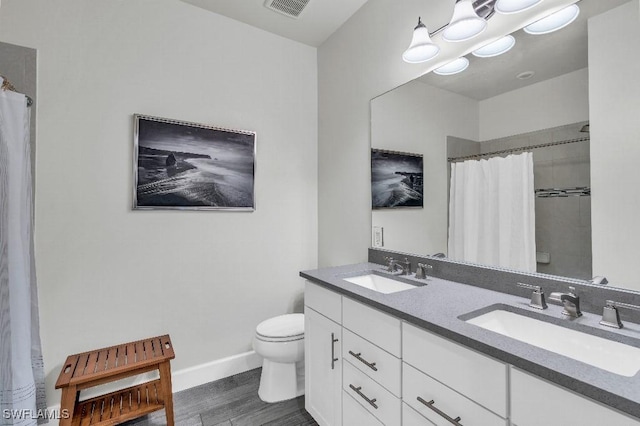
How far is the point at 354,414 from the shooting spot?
4.66ft

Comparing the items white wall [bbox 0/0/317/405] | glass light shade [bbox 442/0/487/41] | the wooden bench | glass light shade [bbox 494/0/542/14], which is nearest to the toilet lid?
white wall [bbox 0/0/317/405]

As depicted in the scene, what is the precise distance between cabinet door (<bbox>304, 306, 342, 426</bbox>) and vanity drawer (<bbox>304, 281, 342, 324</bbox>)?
33mm

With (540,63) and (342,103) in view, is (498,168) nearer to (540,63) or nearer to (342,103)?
(540,63)

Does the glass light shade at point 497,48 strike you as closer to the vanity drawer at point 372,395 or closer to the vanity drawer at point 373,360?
the vanity drawer at point 373,360

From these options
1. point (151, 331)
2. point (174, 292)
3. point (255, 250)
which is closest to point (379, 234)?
point (255, 250)

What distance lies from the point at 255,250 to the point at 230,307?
0.49 m

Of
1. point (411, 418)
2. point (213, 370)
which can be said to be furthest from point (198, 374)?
point (411, 418)

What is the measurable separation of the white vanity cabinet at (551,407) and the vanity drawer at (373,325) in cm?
43

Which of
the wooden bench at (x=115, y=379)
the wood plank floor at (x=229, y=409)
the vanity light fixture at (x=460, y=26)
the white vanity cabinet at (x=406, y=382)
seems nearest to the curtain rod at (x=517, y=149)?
the vanity light fixture at (x=460, y=26)

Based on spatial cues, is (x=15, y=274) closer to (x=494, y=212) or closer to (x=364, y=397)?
(x=364, y=397)

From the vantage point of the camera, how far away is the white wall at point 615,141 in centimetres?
106

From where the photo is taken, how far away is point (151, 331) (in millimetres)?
2049

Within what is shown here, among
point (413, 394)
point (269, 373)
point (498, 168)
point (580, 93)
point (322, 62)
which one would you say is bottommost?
point (269, 373)

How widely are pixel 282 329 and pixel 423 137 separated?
1.61 meters
